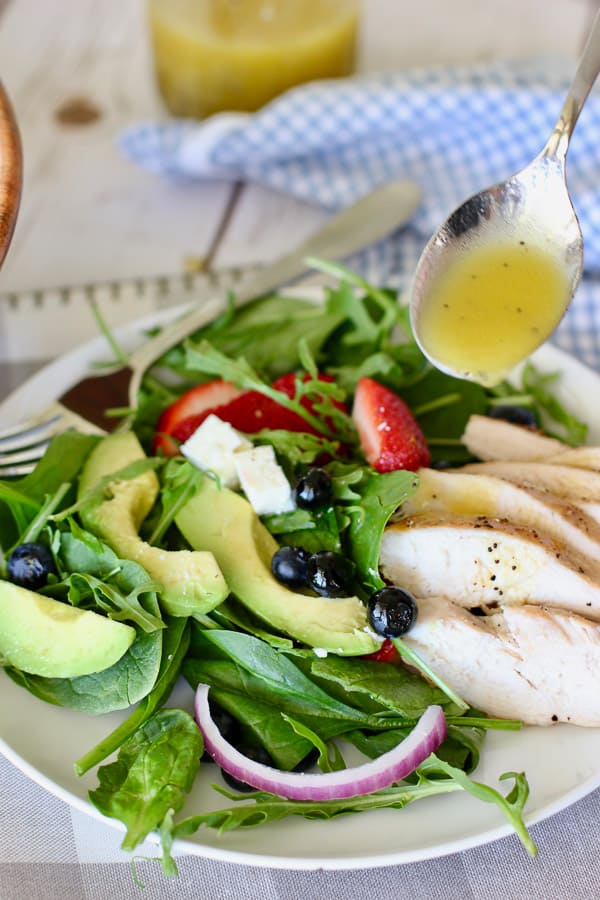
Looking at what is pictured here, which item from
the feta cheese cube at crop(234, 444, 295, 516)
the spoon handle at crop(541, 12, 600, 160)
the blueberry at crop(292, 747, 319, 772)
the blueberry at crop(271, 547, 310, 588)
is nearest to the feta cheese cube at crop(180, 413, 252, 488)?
the feta cheese cube at crop(234, 444, 295, 516)

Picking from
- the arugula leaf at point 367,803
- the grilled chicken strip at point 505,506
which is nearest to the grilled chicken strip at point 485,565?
the grilled chicken strip at point 505,506

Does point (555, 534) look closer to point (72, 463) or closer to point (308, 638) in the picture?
point (308, 638)

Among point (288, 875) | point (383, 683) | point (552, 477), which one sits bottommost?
point (288, 875)

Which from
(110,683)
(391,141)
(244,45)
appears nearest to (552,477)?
(110,683)

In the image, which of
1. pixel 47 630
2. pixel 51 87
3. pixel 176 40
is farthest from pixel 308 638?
pixel 51 87

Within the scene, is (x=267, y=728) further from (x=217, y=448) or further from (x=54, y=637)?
(x=217, y=448)

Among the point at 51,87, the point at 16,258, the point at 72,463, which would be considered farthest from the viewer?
the point at 51,87

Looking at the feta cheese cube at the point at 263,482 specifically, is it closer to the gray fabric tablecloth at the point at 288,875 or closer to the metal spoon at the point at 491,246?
the metal spoon at the point at 491,246
